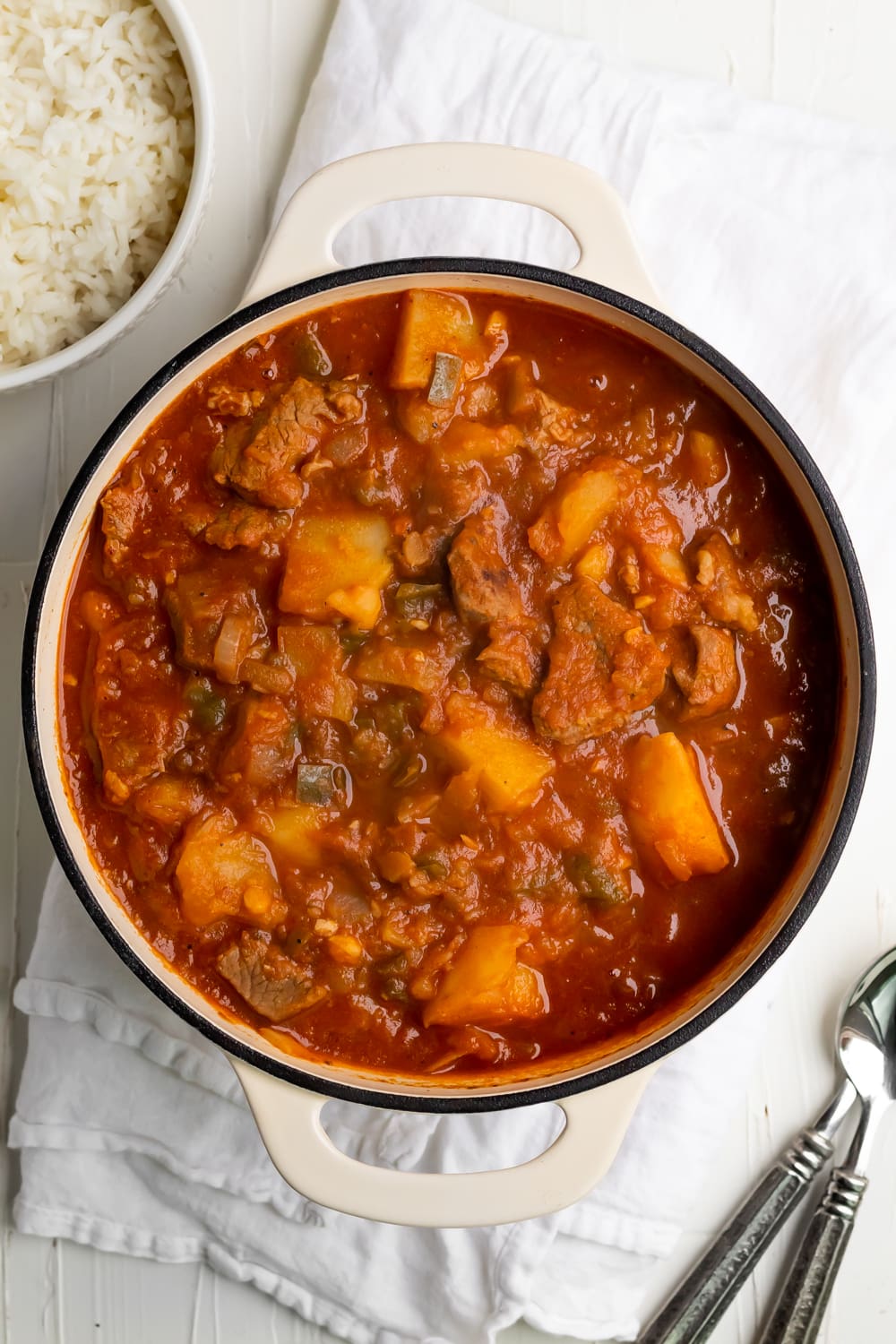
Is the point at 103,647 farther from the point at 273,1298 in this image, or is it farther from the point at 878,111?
the point at 878,111

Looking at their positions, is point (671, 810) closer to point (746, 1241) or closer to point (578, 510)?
point (578, 510)

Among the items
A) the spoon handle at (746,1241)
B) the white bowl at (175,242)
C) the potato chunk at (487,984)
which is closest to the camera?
the potato chunk at (487,984)

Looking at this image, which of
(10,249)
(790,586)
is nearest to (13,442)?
(10,249)

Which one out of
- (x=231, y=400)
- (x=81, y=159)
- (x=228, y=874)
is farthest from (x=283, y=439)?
(x=81, y=159)

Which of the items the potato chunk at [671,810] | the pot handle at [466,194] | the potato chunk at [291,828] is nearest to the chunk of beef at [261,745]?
the potato chunk at [291,828]

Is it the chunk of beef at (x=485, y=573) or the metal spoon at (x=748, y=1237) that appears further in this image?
the metal spoon at (x=748, y=1237)

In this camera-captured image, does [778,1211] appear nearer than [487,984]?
No

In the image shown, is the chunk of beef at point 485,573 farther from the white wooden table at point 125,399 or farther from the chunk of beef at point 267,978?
the white wooden table at point 125,399
